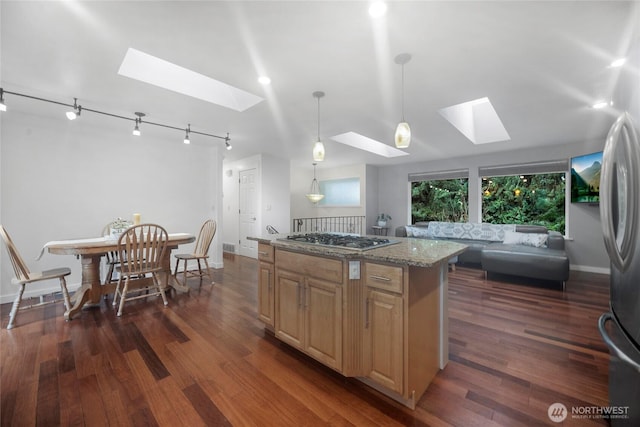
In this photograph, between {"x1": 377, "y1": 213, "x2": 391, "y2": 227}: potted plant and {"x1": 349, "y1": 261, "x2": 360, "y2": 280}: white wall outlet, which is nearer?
{"x1": 349, "y1": 261, "x2": 360, "y2": 280}: white wall outlet

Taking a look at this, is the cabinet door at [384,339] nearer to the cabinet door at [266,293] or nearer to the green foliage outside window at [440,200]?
the cabinet door at [266,293]

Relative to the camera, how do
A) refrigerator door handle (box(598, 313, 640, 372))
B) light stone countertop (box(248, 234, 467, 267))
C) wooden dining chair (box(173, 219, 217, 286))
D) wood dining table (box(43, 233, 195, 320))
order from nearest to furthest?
refrigerator door handle (box(598, 313, 640, 372)) < light stone countertop (box(248, 234, 467, 267)) < wood dining table (box(43, 233, 195, 320)) < wooden dining chair (box(173, 219, 217, 286))

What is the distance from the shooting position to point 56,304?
3.16m

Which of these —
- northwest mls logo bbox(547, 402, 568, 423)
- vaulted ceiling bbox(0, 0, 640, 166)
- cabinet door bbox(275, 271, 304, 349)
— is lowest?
northwest mls logo bbox(547, 402, 568, 423)

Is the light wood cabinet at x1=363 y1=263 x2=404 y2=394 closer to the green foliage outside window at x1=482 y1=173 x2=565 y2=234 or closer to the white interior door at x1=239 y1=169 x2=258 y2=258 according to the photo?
the white interior door at x1=239 y1=169 x2=258 y2=258

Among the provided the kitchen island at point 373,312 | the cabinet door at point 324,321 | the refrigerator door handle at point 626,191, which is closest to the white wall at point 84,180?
the kitchen island at point 373,312

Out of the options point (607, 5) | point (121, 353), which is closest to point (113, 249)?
point (121, 353)

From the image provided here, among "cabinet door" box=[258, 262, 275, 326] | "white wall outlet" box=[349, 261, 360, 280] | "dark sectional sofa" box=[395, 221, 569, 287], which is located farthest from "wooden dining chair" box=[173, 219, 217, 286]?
"dark sectional sofa" box=[395, 221, 569, 287]

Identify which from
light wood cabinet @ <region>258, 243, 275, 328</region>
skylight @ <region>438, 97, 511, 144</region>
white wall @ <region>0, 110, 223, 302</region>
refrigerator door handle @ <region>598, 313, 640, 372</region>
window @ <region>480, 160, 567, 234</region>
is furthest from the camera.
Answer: window @ <region>480, 160, 567, 234</region>

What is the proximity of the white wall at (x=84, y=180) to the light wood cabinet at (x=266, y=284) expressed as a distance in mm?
3048

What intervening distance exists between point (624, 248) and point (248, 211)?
5.80m

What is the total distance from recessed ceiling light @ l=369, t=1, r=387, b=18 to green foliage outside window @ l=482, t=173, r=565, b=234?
5.56 m

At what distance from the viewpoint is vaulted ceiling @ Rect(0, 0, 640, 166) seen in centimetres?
158

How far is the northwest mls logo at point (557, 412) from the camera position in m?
1.44
